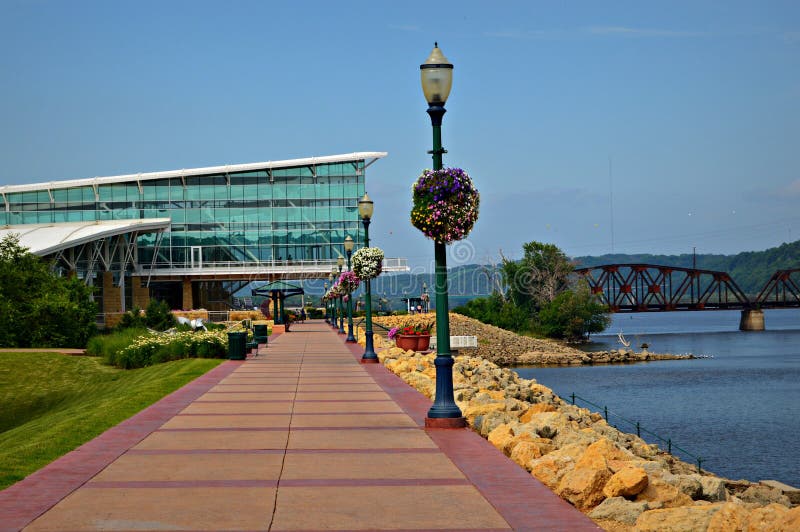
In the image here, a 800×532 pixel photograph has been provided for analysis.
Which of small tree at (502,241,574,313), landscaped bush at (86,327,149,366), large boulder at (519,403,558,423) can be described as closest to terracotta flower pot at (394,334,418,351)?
landscaped bush at (86,327,149,366)

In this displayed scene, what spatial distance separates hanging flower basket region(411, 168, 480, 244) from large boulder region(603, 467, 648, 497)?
6.59 m

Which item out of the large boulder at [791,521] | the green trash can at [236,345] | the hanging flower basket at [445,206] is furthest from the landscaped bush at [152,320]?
the large boulder at [791,521]

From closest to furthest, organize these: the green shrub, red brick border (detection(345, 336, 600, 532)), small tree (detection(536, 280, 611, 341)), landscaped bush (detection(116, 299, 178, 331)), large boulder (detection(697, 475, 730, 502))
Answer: red brick border (detection(345, 336, 600, 532)) < large boulder (detection(697, 475, 730, 502)) < landscaped bush (detection(116, 299, 178, 331)) < the green shrub < small tree (detection(536, 280, 611, 341))

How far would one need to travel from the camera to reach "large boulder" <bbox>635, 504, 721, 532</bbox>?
807cm

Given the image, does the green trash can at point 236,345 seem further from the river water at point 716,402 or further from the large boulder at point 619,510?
the large boulder at point 619,510

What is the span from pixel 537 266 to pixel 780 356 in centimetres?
3987

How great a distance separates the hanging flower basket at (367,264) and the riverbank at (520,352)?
102ft

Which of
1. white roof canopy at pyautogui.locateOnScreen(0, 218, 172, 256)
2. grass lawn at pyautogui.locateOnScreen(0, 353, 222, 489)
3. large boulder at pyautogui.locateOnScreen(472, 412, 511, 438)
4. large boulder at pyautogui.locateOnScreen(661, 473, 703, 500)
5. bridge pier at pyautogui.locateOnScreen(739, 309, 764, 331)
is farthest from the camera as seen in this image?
bridge pier at pyautogui.locateOnScreen(739, 309, 764, 331)

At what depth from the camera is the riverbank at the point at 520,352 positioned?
70375 millimetres

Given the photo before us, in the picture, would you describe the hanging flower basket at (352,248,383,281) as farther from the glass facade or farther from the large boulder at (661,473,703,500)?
the glass facade

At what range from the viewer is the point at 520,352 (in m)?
74.2

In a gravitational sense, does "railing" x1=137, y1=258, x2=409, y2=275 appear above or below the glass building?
below

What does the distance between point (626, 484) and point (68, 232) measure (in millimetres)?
83152

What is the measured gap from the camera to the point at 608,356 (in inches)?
2982
